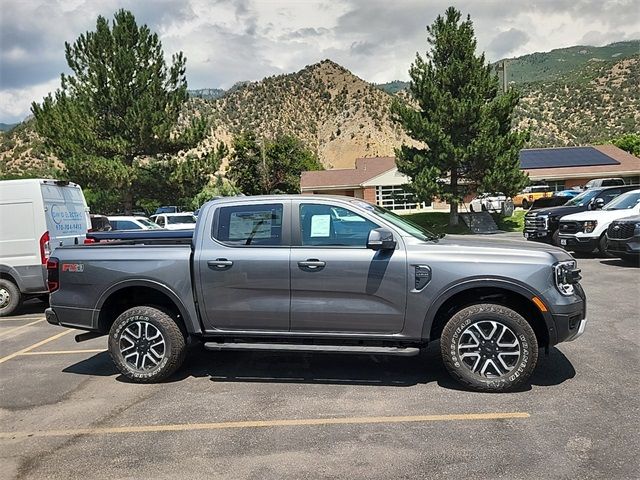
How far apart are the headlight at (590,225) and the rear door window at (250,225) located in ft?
36.3

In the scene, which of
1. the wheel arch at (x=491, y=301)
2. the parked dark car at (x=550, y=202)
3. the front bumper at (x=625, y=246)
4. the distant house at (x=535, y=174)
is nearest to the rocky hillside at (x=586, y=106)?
the distant house at (x=535, y=174)

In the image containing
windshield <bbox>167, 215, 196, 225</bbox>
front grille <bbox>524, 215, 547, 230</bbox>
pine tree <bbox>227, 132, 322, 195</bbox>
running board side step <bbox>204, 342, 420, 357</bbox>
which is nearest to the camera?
running board side step <bbox>204, 342, 420, 357</bbox>

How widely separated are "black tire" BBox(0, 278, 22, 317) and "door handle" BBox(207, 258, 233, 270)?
19.5ft

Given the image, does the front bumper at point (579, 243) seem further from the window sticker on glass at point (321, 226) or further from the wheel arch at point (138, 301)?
the wheel arch at point (138, 301)

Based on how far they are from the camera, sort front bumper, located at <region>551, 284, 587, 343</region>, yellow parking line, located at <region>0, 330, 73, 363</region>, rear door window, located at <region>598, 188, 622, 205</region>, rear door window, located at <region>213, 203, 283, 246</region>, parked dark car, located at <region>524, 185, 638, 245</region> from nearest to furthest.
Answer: front bumper, located at <region>551, 284, 587, 343</region>
rear door window, located at <region>213, 203, 283, 246</region>
yellow parking line, located at <region>0, 330, 73, 363</region>
parked dark car, located at <region>524, 185, 638, 245</region>
rear door window, located at <region>598, 188, 622, 205</region>

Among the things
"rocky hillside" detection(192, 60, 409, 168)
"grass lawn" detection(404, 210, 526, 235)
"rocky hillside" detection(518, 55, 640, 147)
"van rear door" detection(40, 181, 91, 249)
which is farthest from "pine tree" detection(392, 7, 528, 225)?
"rocky hillside" detection(192, 60, 409, 168)

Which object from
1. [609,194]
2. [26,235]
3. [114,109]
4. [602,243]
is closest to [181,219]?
[114,109]

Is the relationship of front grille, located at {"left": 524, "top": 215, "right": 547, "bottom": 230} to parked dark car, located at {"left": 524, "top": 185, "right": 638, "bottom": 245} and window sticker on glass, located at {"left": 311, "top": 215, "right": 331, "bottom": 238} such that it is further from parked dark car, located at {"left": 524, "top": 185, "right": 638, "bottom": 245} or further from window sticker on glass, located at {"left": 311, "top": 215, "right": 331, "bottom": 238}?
window sticker on glass, located at {"left": 311, "top": 215, "right": 331, "bottom": 238}

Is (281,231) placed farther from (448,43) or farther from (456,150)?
(448,43)

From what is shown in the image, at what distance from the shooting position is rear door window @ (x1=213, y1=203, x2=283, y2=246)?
517 centimetres

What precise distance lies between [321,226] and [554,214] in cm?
1317

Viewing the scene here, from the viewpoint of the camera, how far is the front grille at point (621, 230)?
37.8 feet

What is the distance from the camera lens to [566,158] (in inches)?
1741

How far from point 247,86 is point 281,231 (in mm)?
99777
